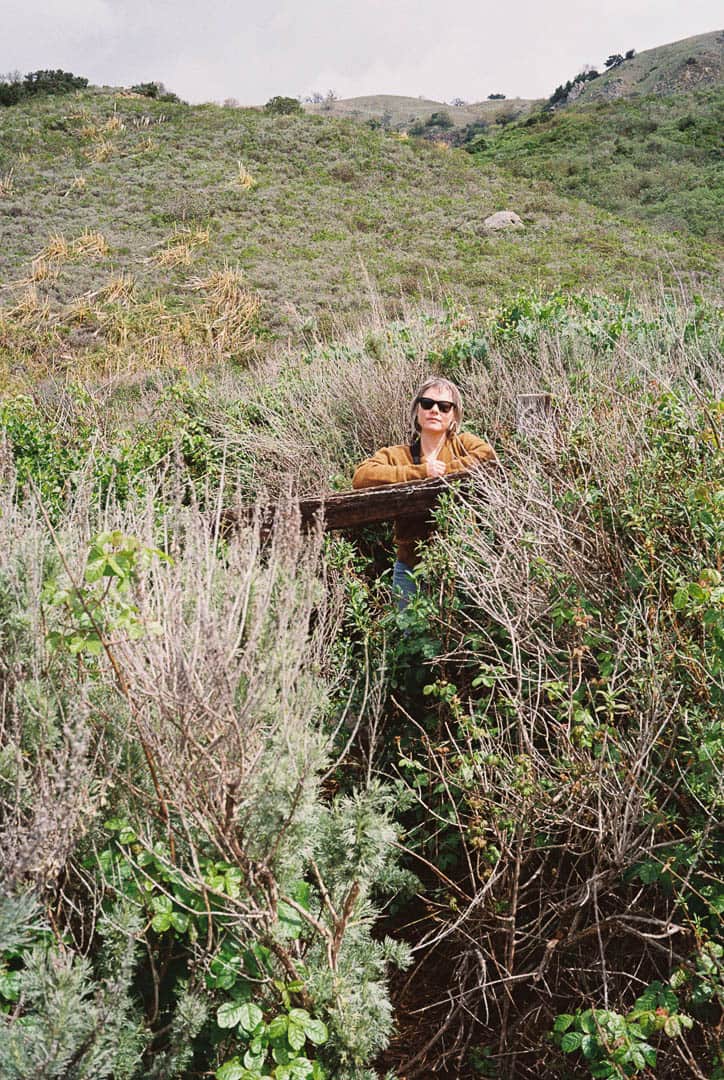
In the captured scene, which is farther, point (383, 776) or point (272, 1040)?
point (383, 776)

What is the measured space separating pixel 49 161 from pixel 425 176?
40.5 ft

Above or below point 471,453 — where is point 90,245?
above

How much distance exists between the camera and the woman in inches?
163

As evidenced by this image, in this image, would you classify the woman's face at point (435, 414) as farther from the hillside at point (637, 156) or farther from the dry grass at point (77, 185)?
the dry grass at point (77, 185)

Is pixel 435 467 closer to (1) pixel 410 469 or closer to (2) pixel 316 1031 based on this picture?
(1) pixel 410 469

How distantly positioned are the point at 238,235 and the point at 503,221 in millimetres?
7249

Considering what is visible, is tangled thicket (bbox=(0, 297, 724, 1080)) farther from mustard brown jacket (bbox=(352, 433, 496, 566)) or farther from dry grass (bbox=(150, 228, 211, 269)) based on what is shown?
dry grass (bbox=(150, 228, 211, 269))

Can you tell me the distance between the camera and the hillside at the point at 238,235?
14.6 m

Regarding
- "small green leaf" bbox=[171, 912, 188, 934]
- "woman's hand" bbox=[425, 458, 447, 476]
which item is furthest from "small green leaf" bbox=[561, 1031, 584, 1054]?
"woman's hand" bbox=[425, 458, 447, 476]

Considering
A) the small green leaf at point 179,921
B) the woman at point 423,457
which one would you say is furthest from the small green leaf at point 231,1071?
the woman at point 423,457

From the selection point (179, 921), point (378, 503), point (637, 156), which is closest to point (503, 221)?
point (637, 156)

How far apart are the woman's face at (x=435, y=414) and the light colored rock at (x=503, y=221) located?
58.6ft

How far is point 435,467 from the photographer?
417cm

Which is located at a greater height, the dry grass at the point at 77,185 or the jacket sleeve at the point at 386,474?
the dry grass at the point at 77,185
